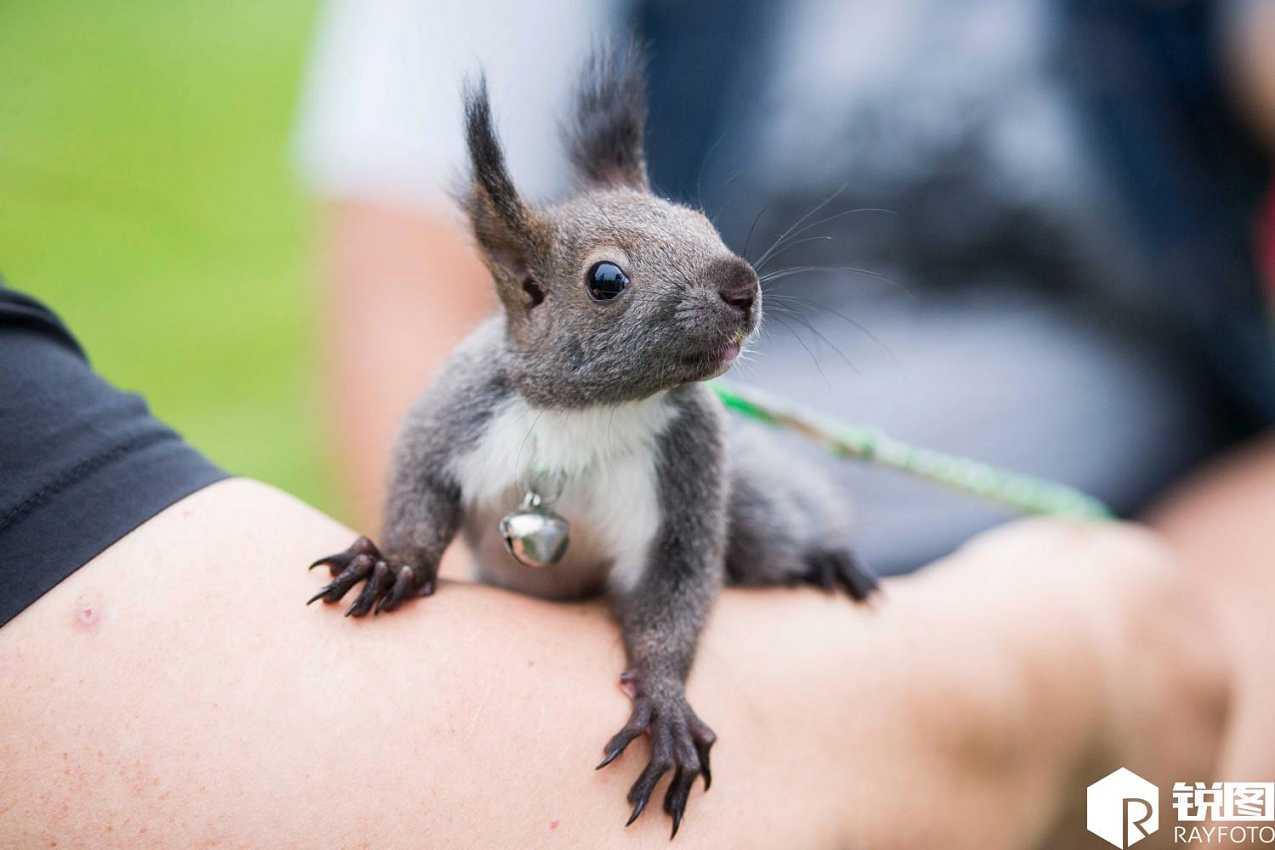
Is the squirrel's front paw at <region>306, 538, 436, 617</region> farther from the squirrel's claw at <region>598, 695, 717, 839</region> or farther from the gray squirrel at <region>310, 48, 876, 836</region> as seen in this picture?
the squirrel's claw at <region>598, 695, 717, 839</region>

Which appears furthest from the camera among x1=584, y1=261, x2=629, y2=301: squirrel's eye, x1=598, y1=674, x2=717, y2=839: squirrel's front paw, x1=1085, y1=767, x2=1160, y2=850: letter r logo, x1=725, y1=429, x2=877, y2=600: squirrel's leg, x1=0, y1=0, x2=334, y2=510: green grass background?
x1=0, y1=0, x2=334, y2=510: green grass background

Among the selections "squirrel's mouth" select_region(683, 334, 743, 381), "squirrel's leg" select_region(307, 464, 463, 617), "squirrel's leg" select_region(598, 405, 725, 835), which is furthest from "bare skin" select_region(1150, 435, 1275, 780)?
"squirrel's leg" select_region(307, 464, 463, 617)

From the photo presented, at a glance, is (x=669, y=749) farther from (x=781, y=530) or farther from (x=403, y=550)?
(x=781, y=530)

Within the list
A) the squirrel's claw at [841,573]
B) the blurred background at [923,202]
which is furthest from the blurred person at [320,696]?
the blurred background at [923,202]

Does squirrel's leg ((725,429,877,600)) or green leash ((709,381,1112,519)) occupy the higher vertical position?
green leash ((709,381,1112,519))

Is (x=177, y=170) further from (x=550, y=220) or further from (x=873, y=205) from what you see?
(x=550, y=220)

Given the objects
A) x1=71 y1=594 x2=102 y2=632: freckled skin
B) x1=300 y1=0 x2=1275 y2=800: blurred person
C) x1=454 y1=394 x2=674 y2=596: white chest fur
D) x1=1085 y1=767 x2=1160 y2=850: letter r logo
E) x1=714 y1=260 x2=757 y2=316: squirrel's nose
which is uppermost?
x1=300 y1=0 x2=1275 y2=800: blurred person

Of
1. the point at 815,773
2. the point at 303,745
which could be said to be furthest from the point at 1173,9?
the point at 303,745
